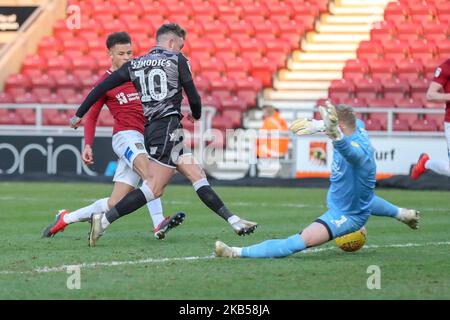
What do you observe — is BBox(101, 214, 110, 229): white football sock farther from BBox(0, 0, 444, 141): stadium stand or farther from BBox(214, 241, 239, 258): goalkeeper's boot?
BBox(0, 0, 444, 141): stadium stand

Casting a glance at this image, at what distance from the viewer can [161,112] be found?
33.3 feet

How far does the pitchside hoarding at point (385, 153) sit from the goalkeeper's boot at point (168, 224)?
1046cm

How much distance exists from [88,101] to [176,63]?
0.91 m

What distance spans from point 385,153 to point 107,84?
11549 mm

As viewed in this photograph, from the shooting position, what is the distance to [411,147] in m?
20.8

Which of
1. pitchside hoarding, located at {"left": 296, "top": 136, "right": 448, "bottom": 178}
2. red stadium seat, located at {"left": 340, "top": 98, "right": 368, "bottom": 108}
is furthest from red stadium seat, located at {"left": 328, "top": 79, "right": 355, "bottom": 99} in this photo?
pitchside hoarding, located at {"left": 296, "top": 136, "right": 448, "bottom": 178}

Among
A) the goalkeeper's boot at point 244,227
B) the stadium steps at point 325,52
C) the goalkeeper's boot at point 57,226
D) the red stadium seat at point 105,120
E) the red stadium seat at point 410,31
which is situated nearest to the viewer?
the goalkeeper's boot at point 244,227

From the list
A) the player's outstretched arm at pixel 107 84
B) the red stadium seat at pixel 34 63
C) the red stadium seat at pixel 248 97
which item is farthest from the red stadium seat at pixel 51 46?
the player's outstretched arm at pixel 107 84

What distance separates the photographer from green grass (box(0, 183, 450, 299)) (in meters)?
7.21

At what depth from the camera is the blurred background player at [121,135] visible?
10805mm

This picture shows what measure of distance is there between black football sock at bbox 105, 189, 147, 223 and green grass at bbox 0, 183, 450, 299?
300 mm

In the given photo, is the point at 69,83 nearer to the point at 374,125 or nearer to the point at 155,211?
the point at 374,125

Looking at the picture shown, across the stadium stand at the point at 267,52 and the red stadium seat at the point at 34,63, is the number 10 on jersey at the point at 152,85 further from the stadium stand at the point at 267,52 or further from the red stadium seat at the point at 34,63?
the red stadium seat at the point at 34,63
